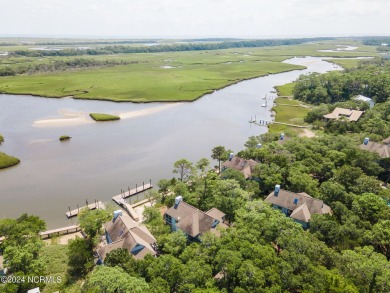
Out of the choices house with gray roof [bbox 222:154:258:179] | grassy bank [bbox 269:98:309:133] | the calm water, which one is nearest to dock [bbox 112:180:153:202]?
the calm water

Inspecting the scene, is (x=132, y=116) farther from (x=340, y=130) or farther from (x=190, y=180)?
(x=340, y=130)

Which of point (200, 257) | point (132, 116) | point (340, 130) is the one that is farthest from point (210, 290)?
point (132, 116)

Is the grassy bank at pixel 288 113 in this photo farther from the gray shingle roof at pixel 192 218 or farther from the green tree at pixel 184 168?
the gray shingle roof at pixel 192 218

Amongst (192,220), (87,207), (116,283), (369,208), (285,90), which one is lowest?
(285,90)

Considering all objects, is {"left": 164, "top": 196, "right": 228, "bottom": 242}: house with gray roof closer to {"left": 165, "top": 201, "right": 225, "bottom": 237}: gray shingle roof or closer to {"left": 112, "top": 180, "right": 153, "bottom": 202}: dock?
{"left": 165, "top": 201, "right": 225, "bottom": 237}: gray shingle roof

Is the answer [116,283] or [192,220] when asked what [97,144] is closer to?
[192,220]

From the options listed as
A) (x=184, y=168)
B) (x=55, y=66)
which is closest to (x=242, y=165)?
(x=184, y=168)

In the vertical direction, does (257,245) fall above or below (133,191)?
above
